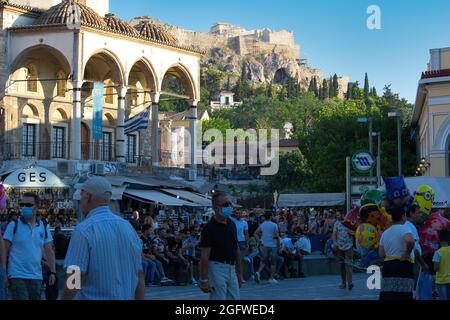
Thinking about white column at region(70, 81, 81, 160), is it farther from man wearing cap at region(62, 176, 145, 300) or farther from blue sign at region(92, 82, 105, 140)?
man wearing cap at region(62, 176, 145, 300)

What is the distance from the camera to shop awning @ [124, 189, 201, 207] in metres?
38.8

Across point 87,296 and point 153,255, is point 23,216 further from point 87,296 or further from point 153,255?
point 153,255

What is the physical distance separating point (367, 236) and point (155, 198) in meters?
25.1

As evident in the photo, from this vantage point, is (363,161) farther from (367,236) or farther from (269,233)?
(367,236)

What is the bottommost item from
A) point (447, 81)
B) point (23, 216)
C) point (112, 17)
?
point (23, 216)

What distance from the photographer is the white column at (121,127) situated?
150 feet

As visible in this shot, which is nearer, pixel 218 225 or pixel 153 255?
pixel 218 225

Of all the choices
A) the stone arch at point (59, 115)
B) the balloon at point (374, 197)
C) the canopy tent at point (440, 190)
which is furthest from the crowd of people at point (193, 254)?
the stone arch at point (59, 115)

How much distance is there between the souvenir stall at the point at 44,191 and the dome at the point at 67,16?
8.29 m

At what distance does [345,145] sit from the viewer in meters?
62.3

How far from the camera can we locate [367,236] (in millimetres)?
14539

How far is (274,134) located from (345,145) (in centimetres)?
5885

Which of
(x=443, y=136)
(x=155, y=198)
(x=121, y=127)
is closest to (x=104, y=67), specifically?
(x=121, y=127)

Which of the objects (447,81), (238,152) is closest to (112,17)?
(447,81)
